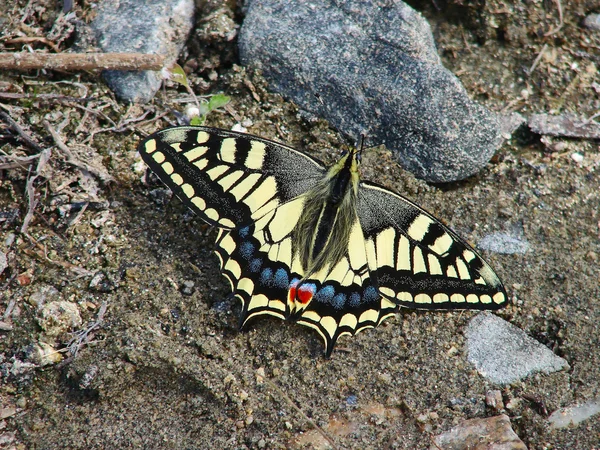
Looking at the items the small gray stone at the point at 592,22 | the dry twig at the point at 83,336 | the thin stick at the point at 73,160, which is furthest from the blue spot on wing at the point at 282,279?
the small gray stone at the point at 592,22

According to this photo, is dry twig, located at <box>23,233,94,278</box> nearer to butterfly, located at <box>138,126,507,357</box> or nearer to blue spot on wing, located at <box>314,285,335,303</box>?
butterfly, located at <box>138,126,507,357</box>

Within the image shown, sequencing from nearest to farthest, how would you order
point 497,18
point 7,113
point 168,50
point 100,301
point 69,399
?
point 69,399 < point 100,301 < point 7,113 < point 168,50 < point 497,18

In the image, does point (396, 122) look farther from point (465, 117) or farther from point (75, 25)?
point (75, 25)

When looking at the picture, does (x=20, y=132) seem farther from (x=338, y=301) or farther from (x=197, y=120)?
(x=338, y=301)

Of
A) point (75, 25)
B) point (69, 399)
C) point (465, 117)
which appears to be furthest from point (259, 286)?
point (75, 25)

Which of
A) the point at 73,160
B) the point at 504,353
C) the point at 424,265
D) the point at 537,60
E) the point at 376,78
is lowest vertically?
the point at 73,160

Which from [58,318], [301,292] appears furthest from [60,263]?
[301,292]

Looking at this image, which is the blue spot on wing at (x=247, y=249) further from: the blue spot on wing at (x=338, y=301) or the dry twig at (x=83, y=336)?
the dry twig at (x=83, y=336)
